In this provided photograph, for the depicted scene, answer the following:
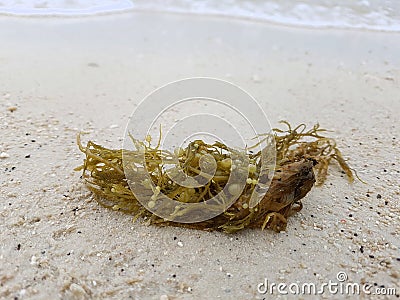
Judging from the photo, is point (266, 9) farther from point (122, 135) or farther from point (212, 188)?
point (212, 188)

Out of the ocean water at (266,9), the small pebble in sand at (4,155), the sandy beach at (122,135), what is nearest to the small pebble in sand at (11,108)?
the sandy beach at (122,135)

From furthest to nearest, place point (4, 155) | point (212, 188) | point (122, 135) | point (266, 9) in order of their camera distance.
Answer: point (266, 9) < point (122, 135) < point (4, 155) < point (212, 188)

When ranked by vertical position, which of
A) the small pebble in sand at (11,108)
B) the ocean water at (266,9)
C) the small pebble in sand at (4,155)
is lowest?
the small pebble in sand at (11,108)

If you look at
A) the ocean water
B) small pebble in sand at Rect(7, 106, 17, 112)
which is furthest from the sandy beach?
the ocean water

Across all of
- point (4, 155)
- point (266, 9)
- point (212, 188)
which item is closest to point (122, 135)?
point (4, 155)

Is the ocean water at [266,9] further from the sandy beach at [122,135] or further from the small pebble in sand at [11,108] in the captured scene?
the small pebble in sand at [11,108]

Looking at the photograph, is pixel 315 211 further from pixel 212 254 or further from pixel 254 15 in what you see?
pixel 254 15
